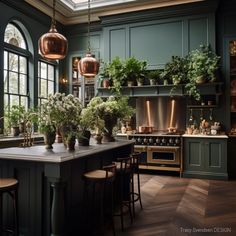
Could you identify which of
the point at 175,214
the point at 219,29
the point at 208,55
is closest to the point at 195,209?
the point at 175,214

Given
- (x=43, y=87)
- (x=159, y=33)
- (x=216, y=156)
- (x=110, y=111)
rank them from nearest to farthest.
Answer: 1. (x=110, y=111)
2. (x=216, y=156)
3. (x=159, y=33)
4. (x=43, y=87)

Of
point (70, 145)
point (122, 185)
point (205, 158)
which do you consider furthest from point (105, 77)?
point (70, 145)

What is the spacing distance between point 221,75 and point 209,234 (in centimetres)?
412

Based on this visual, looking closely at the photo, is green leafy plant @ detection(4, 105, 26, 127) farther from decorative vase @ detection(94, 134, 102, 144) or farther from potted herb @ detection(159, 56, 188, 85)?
potted herb @ detection(159, 56, 188, 85)

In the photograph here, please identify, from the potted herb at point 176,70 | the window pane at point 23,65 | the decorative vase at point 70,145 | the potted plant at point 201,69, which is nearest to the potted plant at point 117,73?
the potted herb at point 176,70

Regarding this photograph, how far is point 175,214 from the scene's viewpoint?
12.5 feet

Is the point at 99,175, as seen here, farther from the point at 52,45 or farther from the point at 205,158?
the point at 205,158

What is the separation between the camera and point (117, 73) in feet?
22.2

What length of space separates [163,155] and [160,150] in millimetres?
142

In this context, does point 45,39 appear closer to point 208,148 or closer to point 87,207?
point 87,207

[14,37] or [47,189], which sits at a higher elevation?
[14,37]

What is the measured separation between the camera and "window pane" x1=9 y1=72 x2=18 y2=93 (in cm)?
606

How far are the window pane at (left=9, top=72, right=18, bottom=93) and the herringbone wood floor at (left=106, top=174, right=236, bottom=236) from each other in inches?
141

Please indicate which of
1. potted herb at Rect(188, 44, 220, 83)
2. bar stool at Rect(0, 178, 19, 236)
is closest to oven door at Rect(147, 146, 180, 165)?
potted herb at Rect(188, 44, 220, 83)
